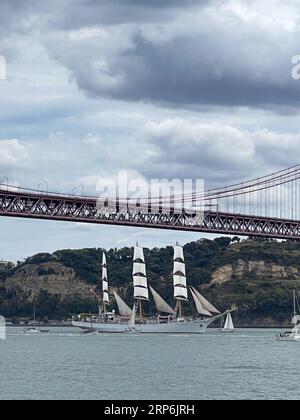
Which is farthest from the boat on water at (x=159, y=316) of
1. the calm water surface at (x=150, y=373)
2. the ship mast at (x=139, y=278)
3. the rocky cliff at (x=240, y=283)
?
the calm water surface at (x=150, y=373)

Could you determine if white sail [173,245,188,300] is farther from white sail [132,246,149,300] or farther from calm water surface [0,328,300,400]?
calm water surface [0,328,300,400]

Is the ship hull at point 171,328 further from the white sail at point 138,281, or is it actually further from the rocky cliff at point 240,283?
the rocky cliff at point 240,283

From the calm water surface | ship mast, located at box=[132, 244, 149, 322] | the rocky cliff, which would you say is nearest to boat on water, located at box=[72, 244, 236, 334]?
ship mast, located at box=[132, 244, 149, 322]

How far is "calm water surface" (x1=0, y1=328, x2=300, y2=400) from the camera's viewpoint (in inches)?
2071

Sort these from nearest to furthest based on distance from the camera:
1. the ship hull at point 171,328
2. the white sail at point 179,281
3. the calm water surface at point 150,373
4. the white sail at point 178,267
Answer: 1. the calm water surface at point 150,373
2. the ship hull at point 171,328
3. the white sail at point 178,267
4. the white sail at point 179,281

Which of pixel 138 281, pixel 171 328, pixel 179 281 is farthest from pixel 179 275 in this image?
pixel 171 328

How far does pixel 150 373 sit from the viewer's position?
61125 millimetres

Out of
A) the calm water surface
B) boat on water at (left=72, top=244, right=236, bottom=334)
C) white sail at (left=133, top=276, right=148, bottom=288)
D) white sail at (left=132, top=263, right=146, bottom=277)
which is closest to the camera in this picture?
the calm water surface

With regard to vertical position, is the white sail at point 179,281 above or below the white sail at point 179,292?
above

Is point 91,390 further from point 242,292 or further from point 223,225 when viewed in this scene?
point 242,292

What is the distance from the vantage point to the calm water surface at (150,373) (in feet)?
173

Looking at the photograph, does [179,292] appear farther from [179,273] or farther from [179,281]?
[179,273]
